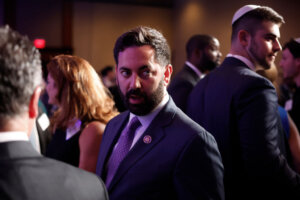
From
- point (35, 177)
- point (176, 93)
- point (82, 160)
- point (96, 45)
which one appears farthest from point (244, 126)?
point (96, 45)

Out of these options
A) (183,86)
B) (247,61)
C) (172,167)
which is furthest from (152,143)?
(183,86)

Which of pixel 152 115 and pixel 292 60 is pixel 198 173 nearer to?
pixel 152 115

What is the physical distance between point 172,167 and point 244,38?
1092mm

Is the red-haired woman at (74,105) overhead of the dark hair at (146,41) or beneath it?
beneath

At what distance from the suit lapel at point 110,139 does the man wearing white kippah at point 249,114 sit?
22.3 inches

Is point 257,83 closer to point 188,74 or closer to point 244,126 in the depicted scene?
point 244,126

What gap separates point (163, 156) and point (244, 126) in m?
0.60

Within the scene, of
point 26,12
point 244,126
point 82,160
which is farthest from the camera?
point 26,12

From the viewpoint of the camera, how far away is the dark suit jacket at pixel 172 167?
4.16 ft

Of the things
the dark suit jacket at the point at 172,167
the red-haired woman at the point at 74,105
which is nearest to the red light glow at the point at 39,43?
the red-haired woman at the point at 74,105

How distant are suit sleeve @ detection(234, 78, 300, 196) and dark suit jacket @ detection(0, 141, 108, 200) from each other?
1.04m

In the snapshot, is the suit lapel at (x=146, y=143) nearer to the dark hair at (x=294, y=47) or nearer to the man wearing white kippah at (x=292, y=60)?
the man wearing white kippah at (x=292, y=60)

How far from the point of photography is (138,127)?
1.56 metres

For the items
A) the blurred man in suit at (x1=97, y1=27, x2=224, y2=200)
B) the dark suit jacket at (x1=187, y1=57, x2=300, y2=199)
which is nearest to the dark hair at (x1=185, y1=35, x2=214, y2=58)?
the dark suit jacket at (x1=187, y1=57, x2=300, y2=199)
